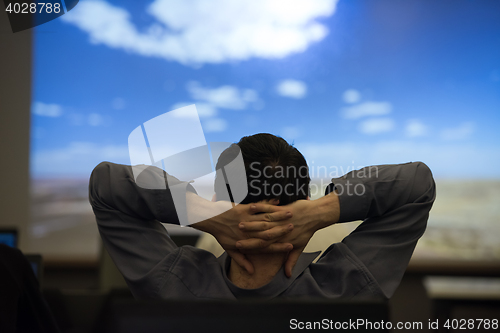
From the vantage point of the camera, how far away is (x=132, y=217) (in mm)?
575

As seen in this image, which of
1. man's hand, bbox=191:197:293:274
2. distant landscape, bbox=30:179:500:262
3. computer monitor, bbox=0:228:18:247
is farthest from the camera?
distant landscape, bbox=30:179:500:262

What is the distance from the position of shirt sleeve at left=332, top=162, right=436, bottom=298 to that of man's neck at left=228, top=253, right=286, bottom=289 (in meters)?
0.14

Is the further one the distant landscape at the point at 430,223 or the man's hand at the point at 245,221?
the distant landscape at the point at 430,223

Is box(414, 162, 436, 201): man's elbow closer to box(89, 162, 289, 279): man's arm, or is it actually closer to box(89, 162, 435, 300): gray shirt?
box(89, 162, 435, 300): gray shirt

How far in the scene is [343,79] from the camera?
69.1 inches

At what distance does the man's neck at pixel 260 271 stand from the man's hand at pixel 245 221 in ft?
0.06

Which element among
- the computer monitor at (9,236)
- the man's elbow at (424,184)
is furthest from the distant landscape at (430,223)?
the man's elbow at (424,184)

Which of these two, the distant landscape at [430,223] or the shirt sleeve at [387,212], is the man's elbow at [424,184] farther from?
the distant landscape at [430,223]

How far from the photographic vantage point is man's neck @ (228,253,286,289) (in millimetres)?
558

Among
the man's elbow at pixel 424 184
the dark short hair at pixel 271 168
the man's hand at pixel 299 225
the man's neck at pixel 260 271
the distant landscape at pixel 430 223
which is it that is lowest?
the distant landscape at pixel 430 223

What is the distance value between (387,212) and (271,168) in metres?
0.28

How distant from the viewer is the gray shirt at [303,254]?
20.6 inches

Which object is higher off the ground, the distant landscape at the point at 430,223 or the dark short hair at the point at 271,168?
the dark short hair at the point at 271,168

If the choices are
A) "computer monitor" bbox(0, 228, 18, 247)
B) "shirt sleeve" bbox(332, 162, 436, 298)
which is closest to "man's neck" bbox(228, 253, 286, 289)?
"shirt sleeve" bbox(332, 162, 436, 298)
